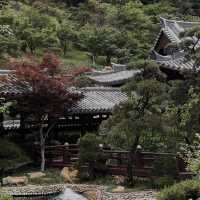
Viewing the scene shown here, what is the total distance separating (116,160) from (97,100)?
15.7 feet

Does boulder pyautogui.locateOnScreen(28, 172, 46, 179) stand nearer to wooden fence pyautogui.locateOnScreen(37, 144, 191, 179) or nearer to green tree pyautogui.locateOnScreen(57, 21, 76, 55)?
wooden fence pyautogui.locateOnScreen(37, 144, 191, 179)

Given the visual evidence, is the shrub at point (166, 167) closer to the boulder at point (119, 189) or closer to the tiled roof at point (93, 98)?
the boulder at point (119, 189)

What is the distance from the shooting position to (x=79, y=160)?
616 inches

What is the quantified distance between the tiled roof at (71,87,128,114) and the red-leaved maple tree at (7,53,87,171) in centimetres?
154

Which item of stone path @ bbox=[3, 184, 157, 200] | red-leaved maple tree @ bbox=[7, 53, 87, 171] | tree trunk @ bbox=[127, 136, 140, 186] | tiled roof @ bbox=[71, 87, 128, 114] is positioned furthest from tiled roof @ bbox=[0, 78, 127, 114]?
stone path @ bbox=[3, 184, 157, 200]

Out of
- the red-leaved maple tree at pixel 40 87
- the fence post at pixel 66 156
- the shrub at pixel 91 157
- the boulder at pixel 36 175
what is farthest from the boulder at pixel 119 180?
the red-leaved maple tree at pixel 40 87

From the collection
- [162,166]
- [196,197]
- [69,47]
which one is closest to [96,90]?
[162,166]

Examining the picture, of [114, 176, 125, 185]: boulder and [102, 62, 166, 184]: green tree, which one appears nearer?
[102, 62, 166, 184]: green tree

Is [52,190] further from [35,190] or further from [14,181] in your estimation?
[14,181]

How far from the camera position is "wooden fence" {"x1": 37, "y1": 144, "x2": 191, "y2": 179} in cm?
1466

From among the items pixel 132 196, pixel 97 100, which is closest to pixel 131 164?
pixel 132 196

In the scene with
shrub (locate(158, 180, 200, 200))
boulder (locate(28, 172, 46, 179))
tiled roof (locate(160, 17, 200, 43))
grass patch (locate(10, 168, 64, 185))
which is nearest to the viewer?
shrub (locate(158, 180, 200, 200))

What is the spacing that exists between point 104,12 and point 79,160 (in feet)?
142

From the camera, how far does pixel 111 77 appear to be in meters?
31.9
